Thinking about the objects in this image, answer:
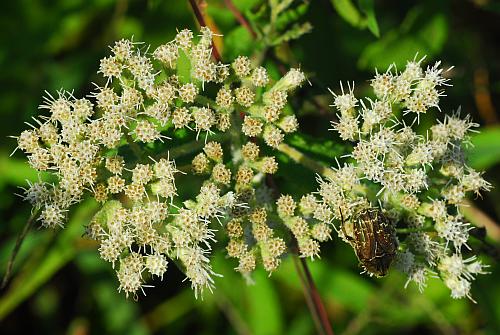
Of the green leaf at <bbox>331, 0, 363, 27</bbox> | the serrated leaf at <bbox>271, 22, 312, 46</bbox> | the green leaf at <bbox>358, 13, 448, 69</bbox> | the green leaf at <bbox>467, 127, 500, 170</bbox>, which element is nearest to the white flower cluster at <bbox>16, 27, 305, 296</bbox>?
the serrated leaf at <bbox>271, 22, 312, 46</bbox>

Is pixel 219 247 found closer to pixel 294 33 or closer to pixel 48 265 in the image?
pixel 48 265

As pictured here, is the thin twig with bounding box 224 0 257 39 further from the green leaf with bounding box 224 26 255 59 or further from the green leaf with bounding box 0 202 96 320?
the green leaf with bounding box 0 202 96 320

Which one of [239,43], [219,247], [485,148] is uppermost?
[239,43]

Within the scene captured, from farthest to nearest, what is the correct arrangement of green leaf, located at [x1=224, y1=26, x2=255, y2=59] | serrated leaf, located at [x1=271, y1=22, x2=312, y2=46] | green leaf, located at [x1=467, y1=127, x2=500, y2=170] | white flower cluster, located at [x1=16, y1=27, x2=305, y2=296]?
1. green leaf, located at [x1=467, y1=127, x2=500, y2=170]
2. green leaf, located at [x1=224, y1=26, x2=255, y2=59]
3. serrated leaf, located at [x1=271, y1=22, x2=312, y2=46]
4. white flower cluster, located at [x1=16, y1=27, x2=305, y2=296]

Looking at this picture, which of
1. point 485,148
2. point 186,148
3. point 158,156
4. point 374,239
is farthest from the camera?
point 485,148

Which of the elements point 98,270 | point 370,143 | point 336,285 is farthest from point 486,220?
point 98,270

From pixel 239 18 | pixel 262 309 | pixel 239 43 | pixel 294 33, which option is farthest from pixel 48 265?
pixel 294 33

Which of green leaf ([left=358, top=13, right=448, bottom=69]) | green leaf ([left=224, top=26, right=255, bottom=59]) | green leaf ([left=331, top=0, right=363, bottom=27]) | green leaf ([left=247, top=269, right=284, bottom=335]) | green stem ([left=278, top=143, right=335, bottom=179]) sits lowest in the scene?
green leaf ([left=247, top=269, right=284, bottom=335])

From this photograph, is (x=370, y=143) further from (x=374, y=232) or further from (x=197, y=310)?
(x=197, y=310)
